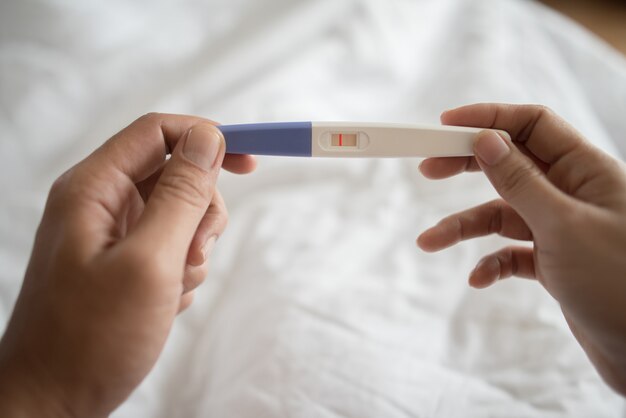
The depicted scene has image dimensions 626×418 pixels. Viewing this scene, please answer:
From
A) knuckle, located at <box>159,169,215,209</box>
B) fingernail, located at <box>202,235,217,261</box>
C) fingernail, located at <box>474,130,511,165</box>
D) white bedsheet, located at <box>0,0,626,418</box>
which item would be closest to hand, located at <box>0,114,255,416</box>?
knuckle, located at <box>159,169,215,209</box>

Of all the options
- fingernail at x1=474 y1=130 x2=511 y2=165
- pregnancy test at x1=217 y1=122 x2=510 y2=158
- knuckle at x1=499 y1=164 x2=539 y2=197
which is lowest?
knuckle at x1=499 y1=164 x2=539 y2=197

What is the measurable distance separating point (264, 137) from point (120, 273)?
29 cm

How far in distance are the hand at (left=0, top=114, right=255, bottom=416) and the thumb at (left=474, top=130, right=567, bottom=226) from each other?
38 cm

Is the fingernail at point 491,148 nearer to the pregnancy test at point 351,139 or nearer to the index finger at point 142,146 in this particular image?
the pregnancy test at point 351,139

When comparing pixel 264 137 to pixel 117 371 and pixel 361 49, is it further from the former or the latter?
pixel 361 49

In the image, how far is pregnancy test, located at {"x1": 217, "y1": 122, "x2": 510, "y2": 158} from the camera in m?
0.70

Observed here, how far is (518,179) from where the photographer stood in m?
0.63

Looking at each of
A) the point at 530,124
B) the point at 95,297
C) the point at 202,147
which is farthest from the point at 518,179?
the point at 95,297

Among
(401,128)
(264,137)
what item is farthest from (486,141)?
(264,137)

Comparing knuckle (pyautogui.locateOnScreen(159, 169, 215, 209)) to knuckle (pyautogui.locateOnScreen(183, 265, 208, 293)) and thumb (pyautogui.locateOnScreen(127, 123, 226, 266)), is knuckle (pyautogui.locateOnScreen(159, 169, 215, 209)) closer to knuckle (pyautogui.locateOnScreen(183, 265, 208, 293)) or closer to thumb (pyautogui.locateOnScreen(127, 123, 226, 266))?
thumb (pyautogui.locateOnScreen(127, 123, 226, 266))

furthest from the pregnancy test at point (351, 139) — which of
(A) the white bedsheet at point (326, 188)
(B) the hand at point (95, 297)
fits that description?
(A) the white bedsheet at point (326, 188)

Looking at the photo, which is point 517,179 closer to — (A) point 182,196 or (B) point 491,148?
(B) point 491,148

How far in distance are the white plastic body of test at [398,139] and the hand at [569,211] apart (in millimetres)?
33

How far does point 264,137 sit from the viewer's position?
0.71 m
